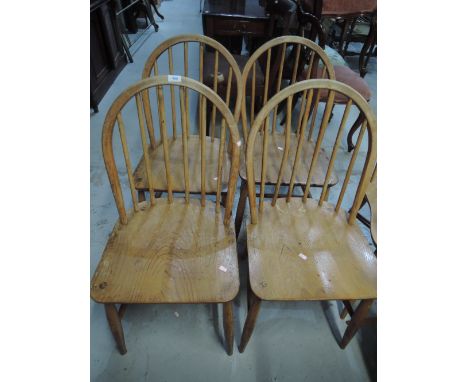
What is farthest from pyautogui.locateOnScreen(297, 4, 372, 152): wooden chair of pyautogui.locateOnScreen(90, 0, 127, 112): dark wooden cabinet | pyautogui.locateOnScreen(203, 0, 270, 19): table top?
pyautogui.locateOnScreen(90, 0, 127, 112): dark wooden cabinet

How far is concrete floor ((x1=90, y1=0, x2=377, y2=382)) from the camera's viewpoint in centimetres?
101

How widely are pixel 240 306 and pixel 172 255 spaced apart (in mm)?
503

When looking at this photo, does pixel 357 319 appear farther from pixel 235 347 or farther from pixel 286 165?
pixel 286 165

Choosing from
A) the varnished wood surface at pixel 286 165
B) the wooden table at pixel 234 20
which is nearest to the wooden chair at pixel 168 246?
the varnished wood surface at pixel 286 165

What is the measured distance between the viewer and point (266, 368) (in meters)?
1.03

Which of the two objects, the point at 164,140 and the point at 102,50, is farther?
the point at 102,50

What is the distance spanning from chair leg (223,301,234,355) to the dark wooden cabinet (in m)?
1.97

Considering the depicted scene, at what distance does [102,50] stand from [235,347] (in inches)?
103

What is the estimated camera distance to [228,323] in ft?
3.02

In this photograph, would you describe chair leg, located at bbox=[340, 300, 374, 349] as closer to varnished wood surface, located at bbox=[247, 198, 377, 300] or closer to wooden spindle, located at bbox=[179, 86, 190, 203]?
varnished wood surface, located at bbox=[247, 198, 377, 300]

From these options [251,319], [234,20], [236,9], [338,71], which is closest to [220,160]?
[251,319]

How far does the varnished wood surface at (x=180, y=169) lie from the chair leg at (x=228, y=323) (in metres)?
0.40

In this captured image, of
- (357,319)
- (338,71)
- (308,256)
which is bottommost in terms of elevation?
(357,319)

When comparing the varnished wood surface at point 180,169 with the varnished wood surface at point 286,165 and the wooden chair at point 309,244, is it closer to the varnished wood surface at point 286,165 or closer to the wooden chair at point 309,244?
the varnished wood surface at point 286,165
